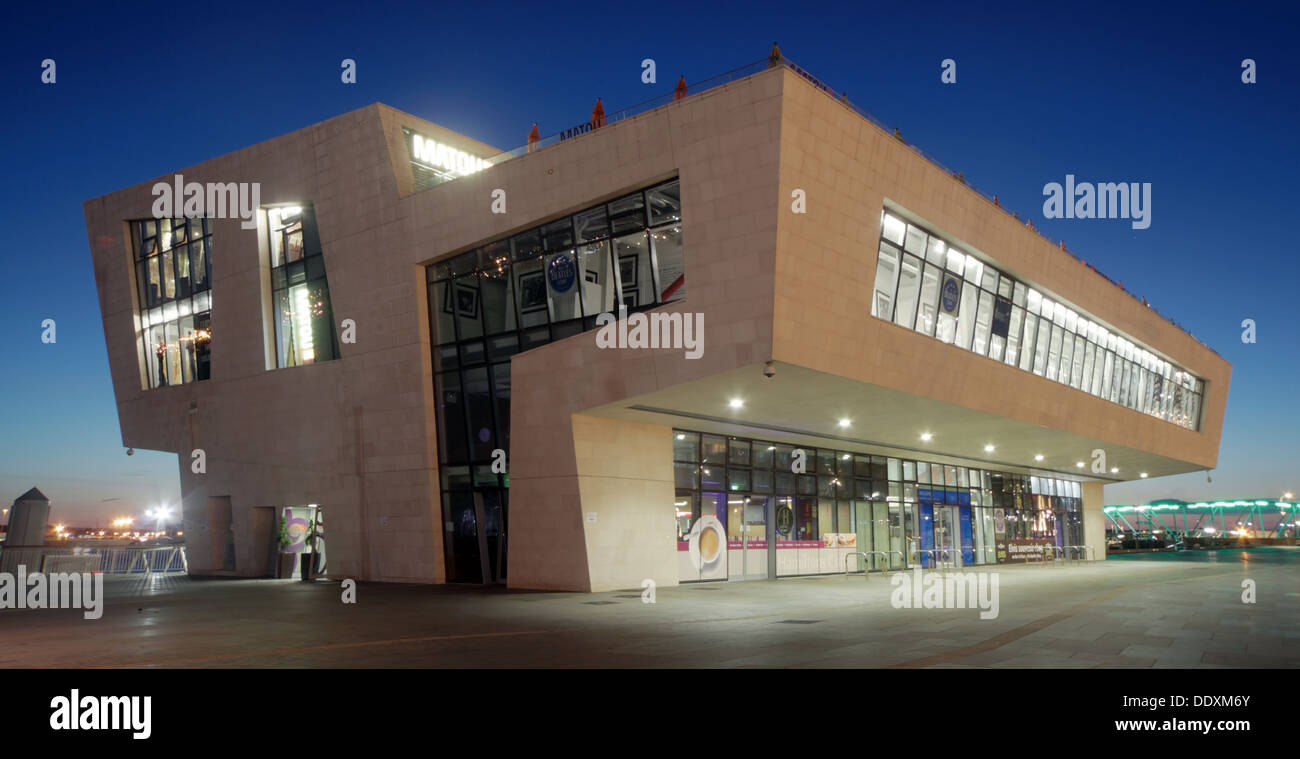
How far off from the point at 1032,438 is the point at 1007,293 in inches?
288

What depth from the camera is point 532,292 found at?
78.3ft

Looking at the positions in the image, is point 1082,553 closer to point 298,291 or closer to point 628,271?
point 628,271

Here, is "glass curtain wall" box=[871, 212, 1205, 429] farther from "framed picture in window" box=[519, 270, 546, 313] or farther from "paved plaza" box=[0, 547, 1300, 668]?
"framed picture in window" box=[519, 270, 546, 313]

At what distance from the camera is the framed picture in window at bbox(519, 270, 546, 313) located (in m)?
23.6

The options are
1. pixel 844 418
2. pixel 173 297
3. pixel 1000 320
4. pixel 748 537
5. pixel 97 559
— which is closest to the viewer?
pixel 844 418

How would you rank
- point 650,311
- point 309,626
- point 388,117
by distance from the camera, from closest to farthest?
point 309,626 → point 650,311 → point 388,117

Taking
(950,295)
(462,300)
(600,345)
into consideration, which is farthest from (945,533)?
(462,300)

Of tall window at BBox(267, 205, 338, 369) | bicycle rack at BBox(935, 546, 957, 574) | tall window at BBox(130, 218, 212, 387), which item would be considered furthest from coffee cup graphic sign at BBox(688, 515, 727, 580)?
tall window at BBox(130, 218, 212, 387)

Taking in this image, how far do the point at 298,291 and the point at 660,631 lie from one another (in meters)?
21.0

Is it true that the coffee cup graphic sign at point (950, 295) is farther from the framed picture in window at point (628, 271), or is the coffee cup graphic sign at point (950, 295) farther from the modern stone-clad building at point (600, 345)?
the framed picture in window at point (628, 271)

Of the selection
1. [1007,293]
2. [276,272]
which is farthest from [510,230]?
[1007,293]
